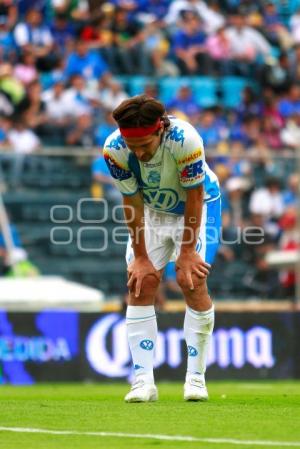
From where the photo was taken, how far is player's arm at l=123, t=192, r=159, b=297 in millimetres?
8711

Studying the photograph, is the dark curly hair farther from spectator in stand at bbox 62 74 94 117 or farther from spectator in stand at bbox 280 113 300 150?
spectator in stand at bbox 280 113 300 150

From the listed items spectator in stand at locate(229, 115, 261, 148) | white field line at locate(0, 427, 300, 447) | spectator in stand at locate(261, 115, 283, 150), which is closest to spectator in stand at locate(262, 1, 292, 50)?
spectator in stand at locate(261, 115, 283, 150)

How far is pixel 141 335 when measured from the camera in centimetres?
886

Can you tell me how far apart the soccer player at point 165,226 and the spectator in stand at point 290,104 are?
43.1 feet

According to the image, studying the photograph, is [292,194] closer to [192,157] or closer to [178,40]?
[178,40]

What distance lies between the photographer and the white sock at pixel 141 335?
881 cm

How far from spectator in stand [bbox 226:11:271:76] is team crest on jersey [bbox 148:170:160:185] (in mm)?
14530

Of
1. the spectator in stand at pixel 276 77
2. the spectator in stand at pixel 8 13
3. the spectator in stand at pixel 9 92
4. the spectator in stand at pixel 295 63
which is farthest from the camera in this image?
the spectator in stand at pixel 295 63

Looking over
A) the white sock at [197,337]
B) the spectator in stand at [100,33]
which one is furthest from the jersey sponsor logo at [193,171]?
the spectator in stand at [100,33]

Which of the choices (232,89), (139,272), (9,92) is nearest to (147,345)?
(139,272)

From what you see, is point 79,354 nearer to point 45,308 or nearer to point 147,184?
point 45,308

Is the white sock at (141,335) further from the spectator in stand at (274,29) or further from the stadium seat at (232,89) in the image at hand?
the spectator in stand at (274,29)

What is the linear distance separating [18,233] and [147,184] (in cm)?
728

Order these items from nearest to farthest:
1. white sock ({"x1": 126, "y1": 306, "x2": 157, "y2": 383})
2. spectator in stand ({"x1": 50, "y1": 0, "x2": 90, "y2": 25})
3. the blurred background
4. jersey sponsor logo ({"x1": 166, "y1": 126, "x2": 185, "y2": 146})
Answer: jersey sponsor logo ({"x1": 166, "y1": 126, "x2": 185, "y2": 146})
white sock ({"x1": 126, "y1": 306, "x2": 157, "y2": 383})
the blurred background
spectator in stand ({"x1": 50, "y1": 0, "x2": 90, "y2": 25})
